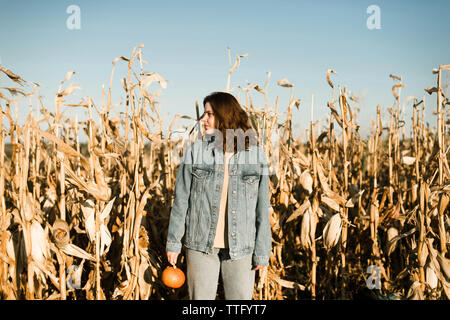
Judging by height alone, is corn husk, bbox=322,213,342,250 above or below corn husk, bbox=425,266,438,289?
above

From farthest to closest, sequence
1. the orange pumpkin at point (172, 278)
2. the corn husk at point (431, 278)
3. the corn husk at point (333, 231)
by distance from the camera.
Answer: the corn husk at point (333, 231), the corn husk at point (431, 278), the orange pumpkin at point (172, 278)

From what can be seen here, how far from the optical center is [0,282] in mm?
2471

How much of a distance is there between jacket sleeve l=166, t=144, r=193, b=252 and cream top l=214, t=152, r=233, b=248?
224 mm

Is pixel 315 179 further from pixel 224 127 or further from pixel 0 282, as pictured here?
pixel 0 282

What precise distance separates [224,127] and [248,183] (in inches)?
15.3

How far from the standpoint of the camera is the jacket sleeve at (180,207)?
2342 mm

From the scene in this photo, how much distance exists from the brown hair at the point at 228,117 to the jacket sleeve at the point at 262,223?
0.54 feet

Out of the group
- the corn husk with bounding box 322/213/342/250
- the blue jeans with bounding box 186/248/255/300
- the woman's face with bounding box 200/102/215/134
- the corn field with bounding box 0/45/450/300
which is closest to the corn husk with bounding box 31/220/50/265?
the corn field with bounding box 0/45/450/300

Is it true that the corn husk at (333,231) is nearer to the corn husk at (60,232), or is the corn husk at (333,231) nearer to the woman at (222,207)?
the woman at (222,207)

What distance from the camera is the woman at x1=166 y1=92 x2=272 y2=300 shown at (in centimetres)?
229

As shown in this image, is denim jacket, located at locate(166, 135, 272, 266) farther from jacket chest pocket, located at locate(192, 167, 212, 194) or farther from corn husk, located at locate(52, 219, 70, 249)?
corn husk, located at locate(52, 219, 70, 249)

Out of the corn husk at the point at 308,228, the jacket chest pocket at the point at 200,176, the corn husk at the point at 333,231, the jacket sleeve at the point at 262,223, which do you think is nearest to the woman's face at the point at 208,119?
the jacket chest pocket at the point at 200,176

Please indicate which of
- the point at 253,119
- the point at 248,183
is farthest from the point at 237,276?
the point at 253,119

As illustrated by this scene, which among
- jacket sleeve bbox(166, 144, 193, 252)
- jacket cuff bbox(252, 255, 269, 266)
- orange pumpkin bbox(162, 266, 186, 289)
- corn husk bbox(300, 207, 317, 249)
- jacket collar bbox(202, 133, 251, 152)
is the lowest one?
orange pumpkin bbox(162, 266, 186, 289)
